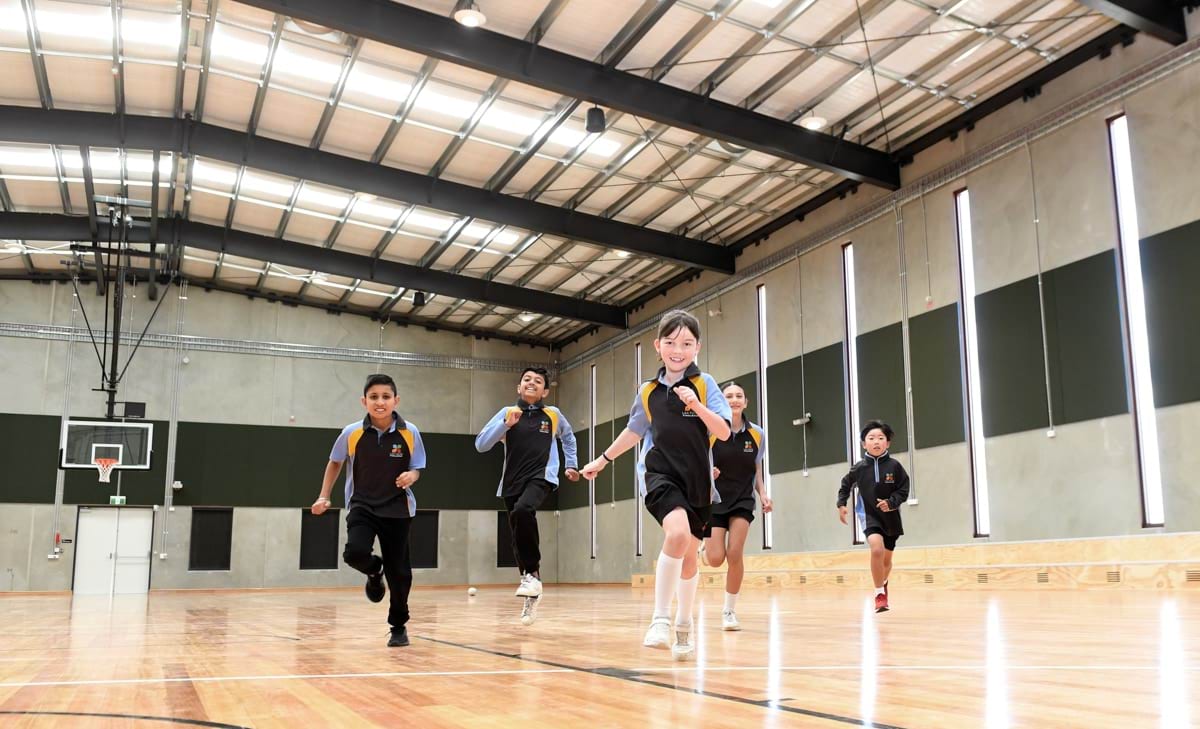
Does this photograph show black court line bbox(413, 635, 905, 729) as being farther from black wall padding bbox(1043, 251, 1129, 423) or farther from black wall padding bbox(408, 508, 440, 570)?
black wall padding bbox(408, 508, 440, 570)

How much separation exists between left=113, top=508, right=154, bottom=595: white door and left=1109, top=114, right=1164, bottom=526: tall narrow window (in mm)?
28591

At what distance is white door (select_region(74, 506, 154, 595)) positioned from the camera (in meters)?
31.2

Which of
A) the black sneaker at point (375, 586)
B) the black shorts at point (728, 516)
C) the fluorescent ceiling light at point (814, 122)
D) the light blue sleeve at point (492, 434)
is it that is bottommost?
the black sneaker at point (375, 586)

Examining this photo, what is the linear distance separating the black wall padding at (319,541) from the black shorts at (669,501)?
29480 millimetres

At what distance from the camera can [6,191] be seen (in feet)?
88.6

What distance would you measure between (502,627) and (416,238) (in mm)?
20642

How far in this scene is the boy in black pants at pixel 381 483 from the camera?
7.23m

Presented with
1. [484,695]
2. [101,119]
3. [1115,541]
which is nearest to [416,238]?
[101,119]

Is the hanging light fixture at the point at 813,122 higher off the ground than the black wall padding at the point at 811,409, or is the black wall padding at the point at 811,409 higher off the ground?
the hanging light fixture at the point at 813,122

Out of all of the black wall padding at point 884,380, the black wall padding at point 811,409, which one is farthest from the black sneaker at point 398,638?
the black wall padding at point 811,409

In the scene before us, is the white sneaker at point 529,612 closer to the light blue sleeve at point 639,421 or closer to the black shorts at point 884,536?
the black shorts at point 884,536

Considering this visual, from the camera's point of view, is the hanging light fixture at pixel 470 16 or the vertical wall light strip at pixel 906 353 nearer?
the hanging light fixture at pixel 470 16

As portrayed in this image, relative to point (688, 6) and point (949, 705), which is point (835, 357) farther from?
point (949, 705)

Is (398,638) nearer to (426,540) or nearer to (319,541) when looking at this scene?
(319,541)
